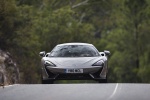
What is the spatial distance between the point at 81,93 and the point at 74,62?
4030mm

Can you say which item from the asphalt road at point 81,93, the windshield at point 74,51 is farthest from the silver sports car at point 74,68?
the asphalt road at point 81,93

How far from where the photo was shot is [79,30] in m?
45.8

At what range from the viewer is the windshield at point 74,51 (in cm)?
1953

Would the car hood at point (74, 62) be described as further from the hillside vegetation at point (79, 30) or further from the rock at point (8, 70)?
the hillside vegetation at point (79, 30)

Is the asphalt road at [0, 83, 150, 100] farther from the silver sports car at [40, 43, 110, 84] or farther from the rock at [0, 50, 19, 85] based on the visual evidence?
the rock at [0, 50, 19, 85]

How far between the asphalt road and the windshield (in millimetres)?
2963

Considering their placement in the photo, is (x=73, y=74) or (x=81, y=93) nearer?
(x=81, y=93)

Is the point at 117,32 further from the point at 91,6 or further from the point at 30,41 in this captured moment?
the point at 30,41

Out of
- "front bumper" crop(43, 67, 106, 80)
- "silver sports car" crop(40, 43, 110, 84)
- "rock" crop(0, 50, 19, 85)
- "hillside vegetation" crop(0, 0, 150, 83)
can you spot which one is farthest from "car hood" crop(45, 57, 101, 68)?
"hillside vegetation" crop(0, 0, 150, 83)

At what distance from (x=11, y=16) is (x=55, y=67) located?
30.3 feet

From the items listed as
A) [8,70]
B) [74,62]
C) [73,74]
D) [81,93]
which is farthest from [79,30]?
[81,93]

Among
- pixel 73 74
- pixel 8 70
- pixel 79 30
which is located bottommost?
pixel 79 30

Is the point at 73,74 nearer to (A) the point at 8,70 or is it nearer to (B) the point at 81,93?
(B) the point at 81,93

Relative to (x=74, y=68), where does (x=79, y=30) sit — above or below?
below
